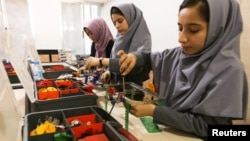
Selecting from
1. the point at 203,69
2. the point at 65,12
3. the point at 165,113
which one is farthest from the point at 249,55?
the point at 65,12

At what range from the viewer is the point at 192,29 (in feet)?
2.32

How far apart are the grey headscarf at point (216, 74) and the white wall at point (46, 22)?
11.2 feet

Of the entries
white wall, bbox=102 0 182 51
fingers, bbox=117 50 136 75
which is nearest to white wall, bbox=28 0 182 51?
white wall, bbox=102 0 182 51

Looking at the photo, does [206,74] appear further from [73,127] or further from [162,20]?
[162,20]

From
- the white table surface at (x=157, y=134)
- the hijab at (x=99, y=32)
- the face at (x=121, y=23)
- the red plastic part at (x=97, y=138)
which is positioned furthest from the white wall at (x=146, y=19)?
the red plastic part at (x=97, y=138)

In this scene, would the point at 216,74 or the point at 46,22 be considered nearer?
the point at 216,74

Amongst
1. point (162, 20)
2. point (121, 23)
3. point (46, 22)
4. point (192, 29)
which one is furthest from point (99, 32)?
point (46, 22)

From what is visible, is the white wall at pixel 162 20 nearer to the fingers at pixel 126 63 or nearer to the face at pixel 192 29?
the fingers at pixel 126 63

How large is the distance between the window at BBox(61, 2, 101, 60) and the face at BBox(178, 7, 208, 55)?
3.61 metres

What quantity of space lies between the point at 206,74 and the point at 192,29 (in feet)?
0.58

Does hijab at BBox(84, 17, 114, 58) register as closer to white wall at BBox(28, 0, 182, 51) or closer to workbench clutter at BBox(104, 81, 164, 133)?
white wall at BBox(28, 0, 182, 51)

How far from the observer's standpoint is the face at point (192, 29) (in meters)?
0.70

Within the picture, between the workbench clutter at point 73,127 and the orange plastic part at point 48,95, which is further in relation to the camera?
the orange plastic part at point 48,95

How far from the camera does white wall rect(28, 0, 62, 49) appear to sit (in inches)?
138
